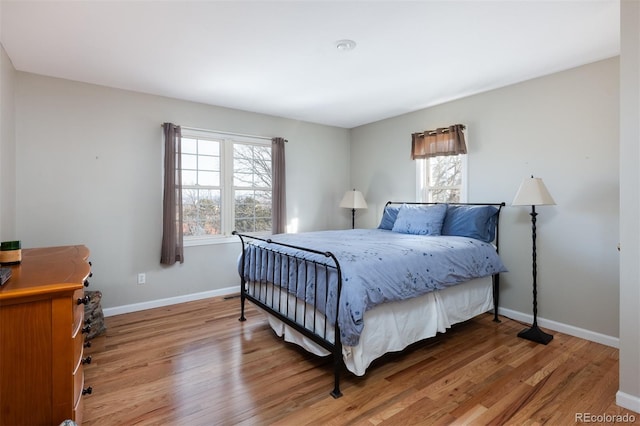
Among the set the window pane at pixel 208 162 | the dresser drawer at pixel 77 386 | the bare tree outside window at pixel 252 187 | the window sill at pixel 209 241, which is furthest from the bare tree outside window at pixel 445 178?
the dresser drawer at pixel 77 386

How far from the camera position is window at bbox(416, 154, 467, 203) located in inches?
148

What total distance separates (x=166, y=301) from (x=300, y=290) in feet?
7.17

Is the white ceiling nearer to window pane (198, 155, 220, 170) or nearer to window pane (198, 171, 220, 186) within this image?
window pane (198, 155, 220, 170)

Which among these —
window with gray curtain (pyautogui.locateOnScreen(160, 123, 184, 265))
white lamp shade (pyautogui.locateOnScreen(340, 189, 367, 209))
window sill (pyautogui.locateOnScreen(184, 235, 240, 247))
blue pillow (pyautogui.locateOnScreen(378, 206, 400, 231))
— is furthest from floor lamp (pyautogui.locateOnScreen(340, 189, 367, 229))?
window with gray curtain (pyautogui.locateOnScreen(160, 123, 184, 265))

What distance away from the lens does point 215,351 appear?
2590 millimetres

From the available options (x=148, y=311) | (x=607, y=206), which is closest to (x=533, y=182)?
(x=607, y=206)

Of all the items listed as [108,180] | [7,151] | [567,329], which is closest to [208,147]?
[108,180]

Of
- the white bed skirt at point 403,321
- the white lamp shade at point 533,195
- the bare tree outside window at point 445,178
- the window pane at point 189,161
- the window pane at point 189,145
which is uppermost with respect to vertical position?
the window pane at point 189,145

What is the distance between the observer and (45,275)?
4.48 ft

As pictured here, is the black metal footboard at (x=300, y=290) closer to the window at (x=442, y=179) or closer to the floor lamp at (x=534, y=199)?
the floor lamp at (x=534, y=199)

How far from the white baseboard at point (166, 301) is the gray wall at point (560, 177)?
3.26m

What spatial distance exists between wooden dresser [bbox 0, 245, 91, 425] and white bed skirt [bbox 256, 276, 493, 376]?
4.70 ft

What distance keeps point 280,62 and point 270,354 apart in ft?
8.11

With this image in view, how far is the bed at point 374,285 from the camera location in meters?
2.05
